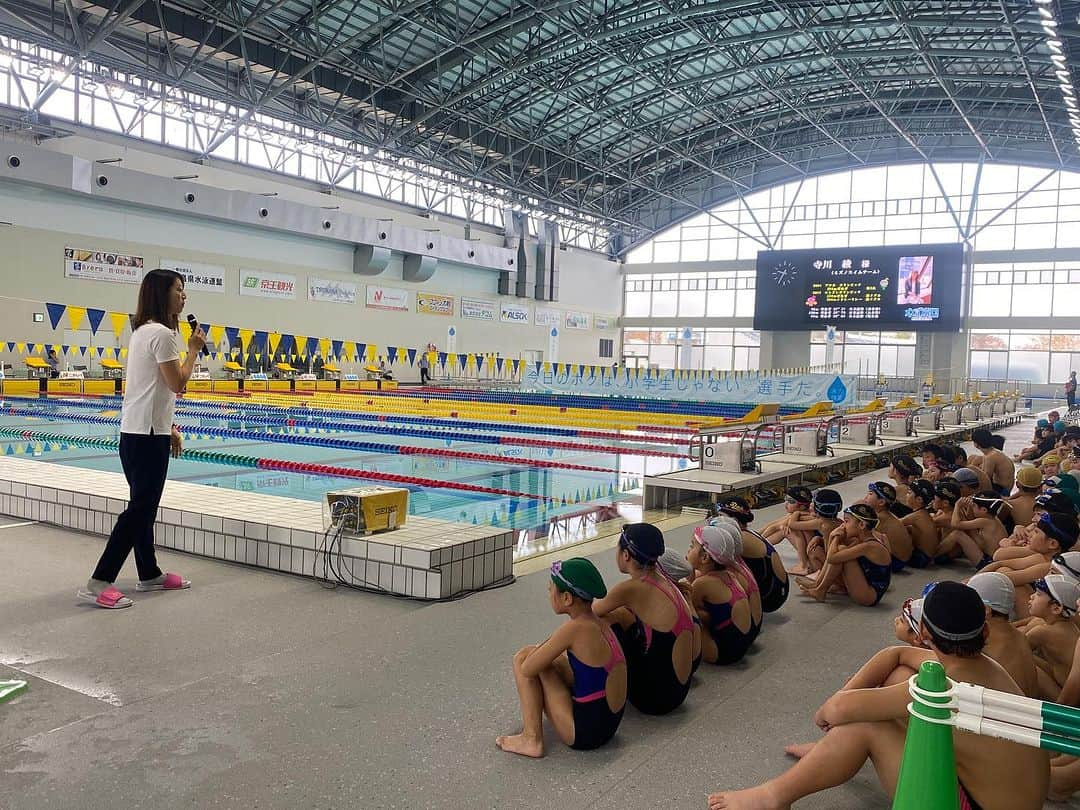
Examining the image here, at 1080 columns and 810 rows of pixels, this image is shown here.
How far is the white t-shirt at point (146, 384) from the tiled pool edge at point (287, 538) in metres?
1.06

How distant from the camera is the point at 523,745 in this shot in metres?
2.69

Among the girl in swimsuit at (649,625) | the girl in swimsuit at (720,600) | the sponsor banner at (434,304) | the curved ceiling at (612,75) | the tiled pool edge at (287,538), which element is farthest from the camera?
the sponsor banner at (434,304)

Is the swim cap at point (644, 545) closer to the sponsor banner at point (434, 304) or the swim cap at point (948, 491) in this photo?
the swim cap at point (948, 491)

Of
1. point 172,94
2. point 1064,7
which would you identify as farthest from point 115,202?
point 1064,7

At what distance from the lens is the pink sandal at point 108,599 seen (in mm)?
4047

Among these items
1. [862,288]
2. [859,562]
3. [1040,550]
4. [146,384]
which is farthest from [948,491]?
[862,288]

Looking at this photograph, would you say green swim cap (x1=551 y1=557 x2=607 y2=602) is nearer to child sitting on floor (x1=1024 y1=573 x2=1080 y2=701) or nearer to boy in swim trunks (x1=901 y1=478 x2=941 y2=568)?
child sitting on floor (x1=1024 y1=573 x2=1080 y2=701)

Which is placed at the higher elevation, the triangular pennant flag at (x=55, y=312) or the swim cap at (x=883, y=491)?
the triangular pennant flag at (x=55, y=312)

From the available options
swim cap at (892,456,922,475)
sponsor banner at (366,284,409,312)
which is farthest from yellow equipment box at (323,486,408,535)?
sponsor banner at (366,284,409,312)

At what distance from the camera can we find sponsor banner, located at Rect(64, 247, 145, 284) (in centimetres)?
2186

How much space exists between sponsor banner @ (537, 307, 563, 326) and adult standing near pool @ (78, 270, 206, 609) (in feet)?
113

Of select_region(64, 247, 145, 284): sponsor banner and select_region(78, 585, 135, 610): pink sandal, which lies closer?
select_region(78, 585, 135, 610): pink sandal

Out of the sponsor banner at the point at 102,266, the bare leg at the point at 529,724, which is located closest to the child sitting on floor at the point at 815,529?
the bare leg at the point at 529,724

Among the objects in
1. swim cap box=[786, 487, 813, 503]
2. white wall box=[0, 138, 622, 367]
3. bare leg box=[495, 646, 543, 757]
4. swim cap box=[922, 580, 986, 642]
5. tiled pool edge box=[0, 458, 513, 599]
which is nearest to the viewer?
swim cap box=[922, 580, 986, 642]
